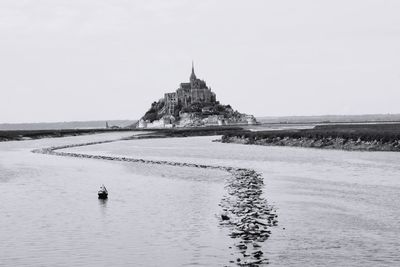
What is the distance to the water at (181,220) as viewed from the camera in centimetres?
1928

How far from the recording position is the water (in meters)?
19.3

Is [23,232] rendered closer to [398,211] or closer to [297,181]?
[398,211]

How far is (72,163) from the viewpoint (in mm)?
65312

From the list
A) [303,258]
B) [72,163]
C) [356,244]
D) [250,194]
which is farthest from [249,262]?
[72,163]

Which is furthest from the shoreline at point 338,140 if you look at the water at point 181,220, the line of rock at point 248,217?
the line of rock at point 248,217

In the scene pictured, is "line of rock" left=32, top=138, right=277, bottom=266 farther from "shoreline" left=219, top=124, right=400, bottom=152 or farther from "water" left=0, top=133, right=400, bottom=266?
"shoreline" left=219, top=124, right=400, bottom=152

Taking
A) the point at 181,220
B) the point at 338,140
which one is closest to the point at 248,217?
Answer: the point at 181,220

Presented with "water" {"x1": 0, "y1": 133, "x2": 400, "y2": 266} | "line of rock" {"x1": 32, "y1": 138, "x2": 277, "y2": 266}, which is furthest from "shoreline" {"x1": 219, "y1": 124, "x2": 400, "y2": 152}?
"line of rock" {"x1": 32, "y1": 138, "x2": 277, "y2": 266}

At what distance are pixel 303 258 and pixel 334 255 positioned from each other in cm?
115

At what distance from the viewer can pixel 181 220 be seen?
26.1 meters

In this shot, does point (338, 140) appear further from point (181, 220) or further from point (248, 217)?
point (181, 220)

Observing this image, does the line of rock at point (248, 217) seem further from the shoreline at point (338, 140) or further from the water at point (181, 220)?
the shoreline at point (338, 140)

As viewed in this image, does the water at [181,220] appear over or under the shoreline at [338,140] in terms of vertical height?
under

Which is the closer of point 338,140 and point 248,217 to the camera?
point 248,217
